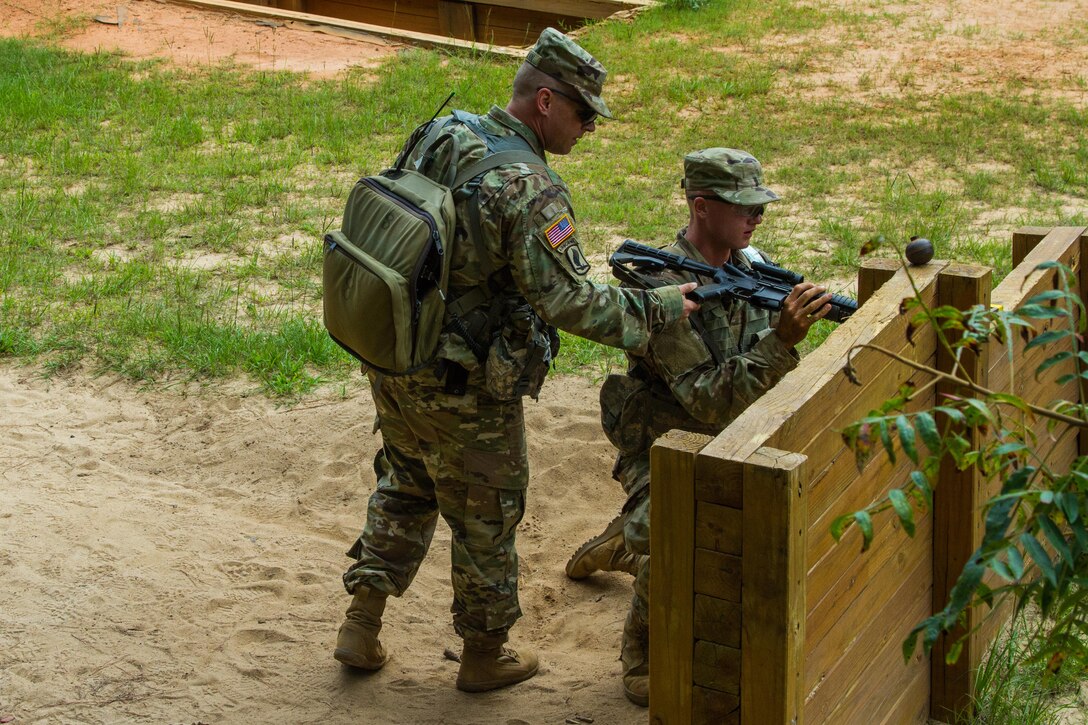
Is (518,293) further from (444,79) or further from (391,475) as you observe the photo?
(444,79)

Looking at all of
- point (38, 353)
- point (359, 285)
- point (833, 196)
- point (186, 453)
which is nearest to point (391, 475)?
point (359, 285)

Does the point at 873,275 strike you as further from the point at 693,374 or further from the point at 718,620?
the point at 718,620

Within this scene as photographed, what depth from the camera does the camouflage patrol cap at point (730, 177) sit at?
349 centimetres

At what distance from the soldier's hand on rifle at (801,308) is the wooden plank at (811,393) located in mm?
284

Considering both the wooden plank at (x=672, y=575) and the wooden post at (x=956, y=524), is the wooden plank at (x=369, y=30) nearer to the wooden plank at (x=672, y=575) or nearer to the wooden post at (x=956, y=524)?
the wooden post at (x=956, y=524)

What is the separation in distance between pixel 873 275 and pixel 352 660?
192 cm

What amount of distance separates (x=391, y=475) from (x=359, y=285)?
0.78 meters

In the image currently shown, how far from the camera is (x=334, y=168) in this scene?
811 centimetres

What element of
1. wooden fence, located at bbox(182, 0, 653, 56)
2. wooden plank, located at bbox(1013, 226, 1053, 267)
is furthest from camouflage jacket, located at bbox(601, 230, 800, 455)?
wooden fence, located at bbox(182, 0, 653, 56)

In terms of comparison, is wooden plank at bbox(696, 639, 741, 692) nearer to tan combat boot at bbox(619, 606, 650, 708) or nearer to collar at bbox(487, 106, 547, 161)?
tan combat boot at bbox(619, 606, 650, 708)

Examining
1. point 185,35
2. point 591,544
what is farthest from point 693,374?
point 185,35

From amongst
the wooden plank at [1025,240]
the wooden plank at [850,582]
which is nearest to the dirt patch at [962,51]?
the wooden plank at [1025,240]

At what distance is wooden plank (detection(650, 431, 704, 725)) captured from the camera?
7.33 feet

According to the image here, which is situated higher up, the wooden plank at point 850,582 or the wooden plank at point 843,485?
the wooden plank at point 843,485
